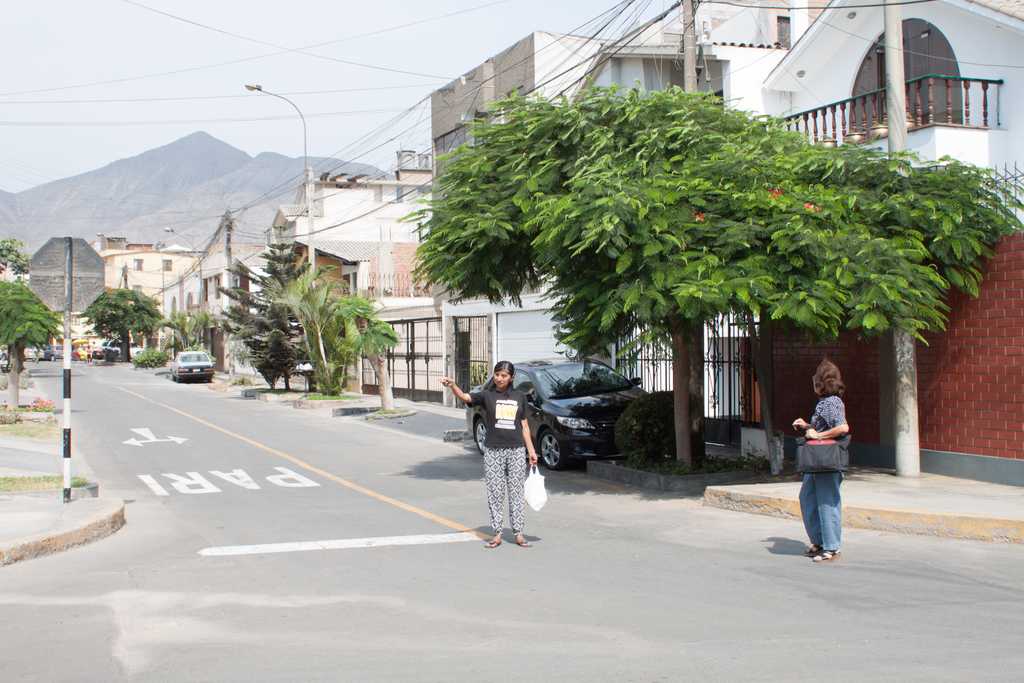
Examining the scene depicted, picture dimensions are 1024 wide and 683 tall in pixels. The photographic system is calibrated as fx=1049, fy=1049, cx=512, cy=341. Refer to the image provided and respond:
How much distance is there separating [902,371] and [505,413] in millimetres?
5984

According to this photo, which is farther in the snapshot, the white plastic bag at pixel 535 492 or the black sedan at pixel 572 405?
the black sedan at pixel 572 405

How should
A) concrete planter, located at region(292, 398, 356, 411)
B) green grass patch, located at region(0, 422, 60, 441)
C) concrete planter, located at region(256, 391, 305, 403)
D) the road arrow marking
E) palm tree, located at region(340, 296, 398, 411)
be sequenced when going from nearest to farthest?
green grass patch, located at region(0, 422, 60, 441), the road arrow marking, palm tree, located at region(340, 296, 398, 411), concrete planter, located at region(292, 398, 356, 411), concrete planter, located at region(256, 391, 305, 403)

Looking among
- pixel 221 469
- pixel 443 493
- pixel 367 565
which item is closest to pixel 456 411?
pixel 221 469

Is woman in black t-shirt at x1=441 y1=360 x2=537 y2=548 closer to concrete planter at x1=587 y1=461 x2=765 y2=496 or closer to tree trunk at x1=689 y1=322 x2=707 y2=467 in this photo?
concrete planter at x1=587 y1=461 x2=765 y2=496

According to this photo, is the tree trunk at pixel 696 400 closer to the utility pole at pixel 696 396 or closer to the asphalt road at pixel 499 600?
the utility pole at pixel 696 396

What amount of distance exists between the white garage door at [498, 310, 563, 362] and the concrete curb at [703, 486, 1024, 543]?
14.3 meters

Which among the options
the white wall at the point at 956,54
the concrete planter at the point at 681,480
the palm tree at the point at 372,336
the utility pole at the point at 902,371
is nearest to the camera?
the utility pole at the point at 902,371

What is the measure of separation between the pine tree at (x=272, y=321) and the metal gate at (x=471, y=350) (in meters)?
10.3

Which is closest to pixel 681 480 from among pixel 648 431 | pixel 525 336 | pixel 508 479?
pixel 648 431

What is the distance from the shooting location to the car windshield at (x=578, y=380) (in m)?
16.8

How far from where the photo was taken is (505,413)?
9.74 meters

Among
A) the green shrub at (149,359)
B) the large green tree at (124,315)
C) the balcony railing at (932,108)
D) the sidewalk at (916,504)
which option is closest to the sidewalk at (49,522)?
the sidewalk at (916,504)

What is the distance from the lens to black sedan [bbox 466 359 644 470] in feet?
52.1

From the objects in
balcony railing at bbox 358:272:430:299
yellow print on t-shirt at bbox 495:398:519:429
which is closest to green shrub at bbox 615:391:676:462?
yellow print on t-shirt at bbox 495:398:519:429
